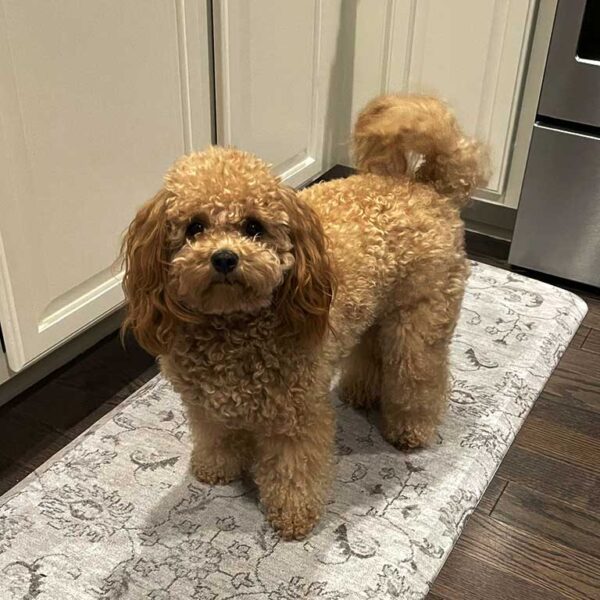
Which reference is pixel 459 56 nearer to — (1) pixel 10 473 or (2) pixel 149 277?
(2) pixel 149 277

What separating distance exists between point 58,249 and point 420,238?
642mm

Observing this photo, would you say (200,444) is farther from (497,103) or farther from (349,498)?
(497,103)

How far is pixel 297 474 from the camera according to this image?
1296 millimetres

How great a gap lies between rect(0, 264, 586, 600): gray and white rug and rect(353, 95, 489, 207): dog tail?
19.0 inches

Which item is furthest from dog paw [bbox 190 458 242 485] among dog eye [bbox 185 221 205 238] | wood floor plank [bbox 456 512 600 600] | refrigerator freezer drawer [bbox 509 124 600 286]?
refrigerator freezer drawer [bbox 509 124 600 286]

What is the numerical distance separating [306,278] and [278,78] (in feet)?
2.94

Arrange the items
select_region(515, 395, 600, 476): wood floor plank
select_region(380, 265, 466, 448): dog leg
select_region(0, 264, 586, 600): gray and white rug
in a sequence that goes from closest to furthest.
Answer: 1. select_region(0, 264, 586, 600): gray and white rug
2. select_region(380, 265, 466, 448): dog leg
3. select_region(515, 395, 600, 476): wood floor plank

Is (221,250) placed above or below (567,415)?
above

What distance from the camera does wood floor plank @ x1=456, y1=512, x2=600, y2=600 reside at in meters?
1.33

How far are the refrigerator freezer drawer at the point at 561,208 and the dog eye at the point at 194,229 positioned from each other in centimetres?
116

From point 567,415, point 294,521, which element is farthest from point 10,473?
point 567,415

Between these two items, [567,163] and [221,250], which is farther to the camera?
[567,163]

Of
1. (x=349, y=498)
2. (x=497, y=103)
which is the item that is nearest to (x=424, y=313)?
(x=349, y=498)

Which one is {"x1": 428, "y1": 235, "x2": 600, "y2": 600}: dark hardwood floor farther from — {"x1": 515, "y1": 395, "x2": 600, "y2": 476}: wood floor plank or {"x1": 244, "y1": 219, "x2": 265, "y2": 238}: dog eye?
{"x1": 244, "y1": 219, "x2": 265, "y2": 238}: dog eye
